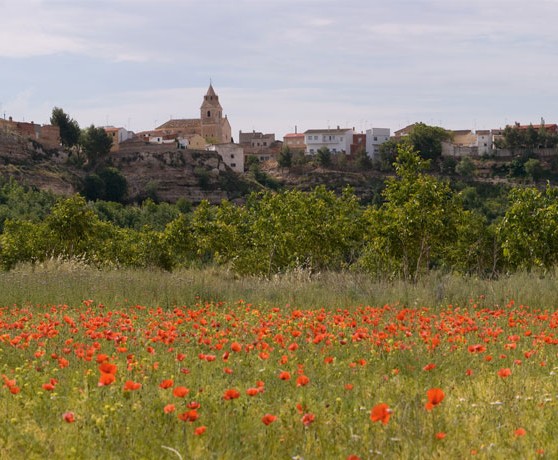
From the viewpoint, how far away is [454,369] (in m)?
6.36

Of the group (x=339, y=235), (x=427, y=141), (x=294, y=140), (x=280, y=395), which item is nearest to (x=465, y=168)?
(x=427, y=141)

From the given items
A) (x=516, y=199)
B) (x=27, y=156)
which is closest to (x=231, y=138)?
(x=27, y=156)

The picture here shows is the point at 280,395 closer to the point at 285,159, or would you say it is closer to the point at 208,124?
the point at 285,159

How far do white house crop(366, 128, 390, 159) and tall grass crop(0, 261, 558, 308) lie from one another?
4228 inches

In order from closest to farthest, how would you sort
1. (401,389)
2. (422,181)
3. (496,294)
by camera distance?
(401,389) → (496,294) → (422,181)

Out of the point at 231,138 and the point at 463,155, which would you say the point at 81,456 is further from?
the point at 231,138

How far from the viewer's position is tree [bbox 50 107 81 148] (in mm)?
102438

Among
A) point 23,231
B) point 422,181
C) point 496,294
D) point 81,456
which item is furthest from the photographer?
point 23,231

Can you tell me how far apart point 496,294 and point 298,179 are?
306ft

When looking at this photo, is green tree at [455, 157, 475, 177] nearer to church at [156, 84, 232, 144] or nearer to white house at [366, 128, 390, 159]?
white house at [366, 128, 390, 159]

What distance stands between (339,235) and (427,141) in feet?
278

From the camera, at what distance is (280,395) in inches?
218

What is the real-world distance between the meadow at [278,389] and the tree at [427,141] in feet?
328

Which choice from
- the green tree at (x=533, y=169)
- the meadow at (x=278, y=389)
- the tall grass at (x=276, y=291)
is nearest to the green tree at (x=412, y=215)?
the tall grass at (x=276, y=291)
